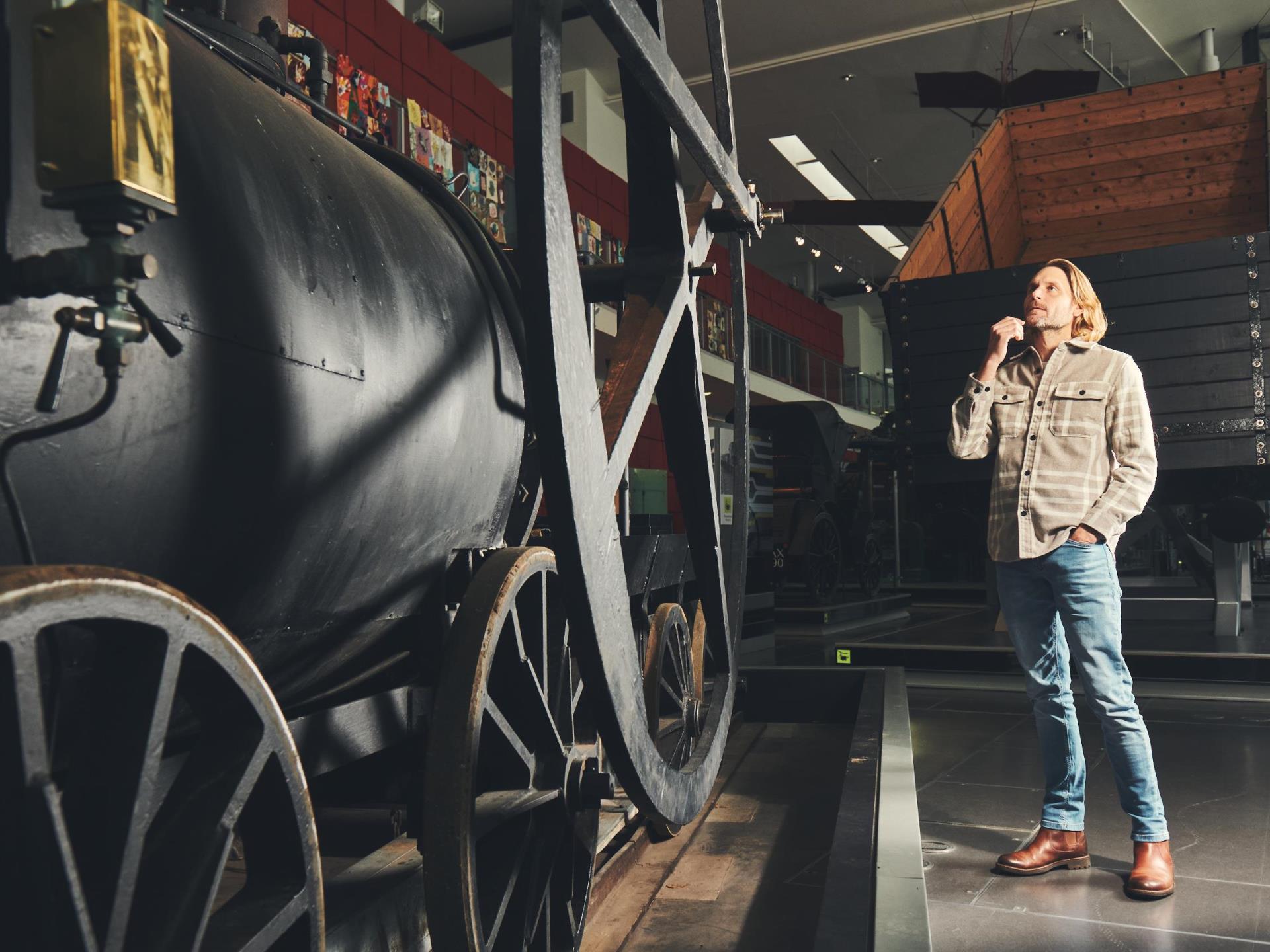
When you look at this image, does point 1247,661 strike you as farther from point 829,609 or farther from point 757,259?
point 757,259

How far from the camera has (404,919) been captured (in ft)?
4.93

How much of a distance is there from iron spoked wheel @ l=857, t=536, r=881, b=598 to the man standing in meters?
7.71

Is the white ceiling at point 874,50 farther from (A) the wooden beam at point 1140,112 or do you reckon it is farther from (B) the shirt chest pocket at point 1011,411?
(B) the shirt chest pocket at point 1011,411

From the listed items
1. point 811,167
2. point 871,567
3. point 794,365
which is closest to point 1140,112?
point 871,567

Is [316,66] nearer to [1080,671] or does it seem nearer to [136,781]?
[136,781]

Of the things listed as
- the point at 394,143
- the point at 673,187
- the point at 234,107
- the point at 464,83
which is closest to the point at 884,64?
the point at 464,83

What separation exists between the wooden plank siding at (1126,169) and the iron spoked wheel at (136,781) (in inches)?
231

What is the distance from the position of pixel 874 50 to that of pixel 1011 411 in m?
10.7

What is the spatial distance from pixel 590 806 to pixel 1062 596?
4.10ft

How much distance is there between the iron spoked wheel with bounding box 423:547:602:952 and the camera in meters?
1.32

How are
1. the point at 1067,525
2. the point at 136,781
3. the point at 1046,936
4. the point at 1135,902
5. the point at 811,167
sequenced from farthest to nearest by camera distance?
the point at 811,167 → the point at 1067,525 → the point at 1135,902 → the point at 1046,936 → the point at 136,781

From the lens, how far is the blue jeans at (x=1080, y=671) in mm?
2391

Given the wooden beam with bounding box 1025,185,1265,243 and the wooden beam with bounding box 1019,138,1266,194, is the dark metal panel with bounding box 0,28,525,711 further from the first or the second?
the wooden beam with bounding box 1025,185,1265,243

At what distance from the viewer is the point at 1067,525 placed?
242 cm
